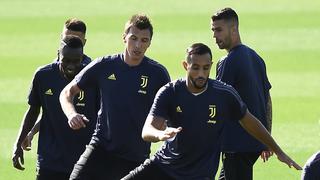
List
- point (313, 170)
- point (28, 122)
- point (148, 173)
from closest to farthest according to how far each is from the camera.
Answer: point (313, 170), point (148, 173), point (28, 122)

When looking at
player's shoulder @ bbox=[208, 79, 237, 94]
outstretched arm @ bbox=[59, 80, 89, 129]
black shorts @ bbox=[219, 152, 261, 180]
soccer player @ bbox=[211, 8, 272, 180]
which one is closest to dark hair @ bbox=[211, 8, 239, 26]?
soccer player @ bbox=[211, 8, 272, 180]

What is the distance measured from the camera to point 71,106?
8242 millimetres

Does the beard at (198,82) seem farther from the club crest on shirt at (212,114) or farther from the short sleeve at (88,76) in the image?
the short sleeve at (88,76)

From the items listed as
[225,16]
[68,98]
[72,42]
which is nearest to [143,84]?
[68,98]

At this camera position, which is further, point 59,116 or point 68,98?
point 59,116

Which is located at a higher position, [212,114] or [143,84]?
[143,84]

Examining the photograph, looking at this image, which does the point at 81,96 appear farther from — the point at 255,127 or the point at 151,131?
the point at 255,127

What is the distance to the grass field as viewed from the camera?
1262 centimetres

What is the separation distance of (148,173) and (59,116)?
3.87ft

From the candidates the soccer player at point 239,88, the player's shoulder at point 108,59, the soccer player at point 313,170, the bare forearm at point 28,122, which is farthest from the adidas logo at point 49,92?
the soccer player at point 313,170

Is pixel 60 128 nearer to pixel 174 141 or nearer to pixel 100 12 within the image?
pixel 174 141

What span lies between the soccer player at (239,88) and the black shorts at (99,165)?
956 mm

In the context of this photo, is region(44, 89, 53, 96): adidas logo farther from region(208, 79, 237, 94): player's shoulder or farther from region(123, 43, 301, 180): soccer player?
region(208, 79, 237, 94): player's shoulder

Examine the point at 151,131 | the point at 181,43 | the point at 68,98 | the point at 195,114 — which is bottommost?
the point at 151,131
